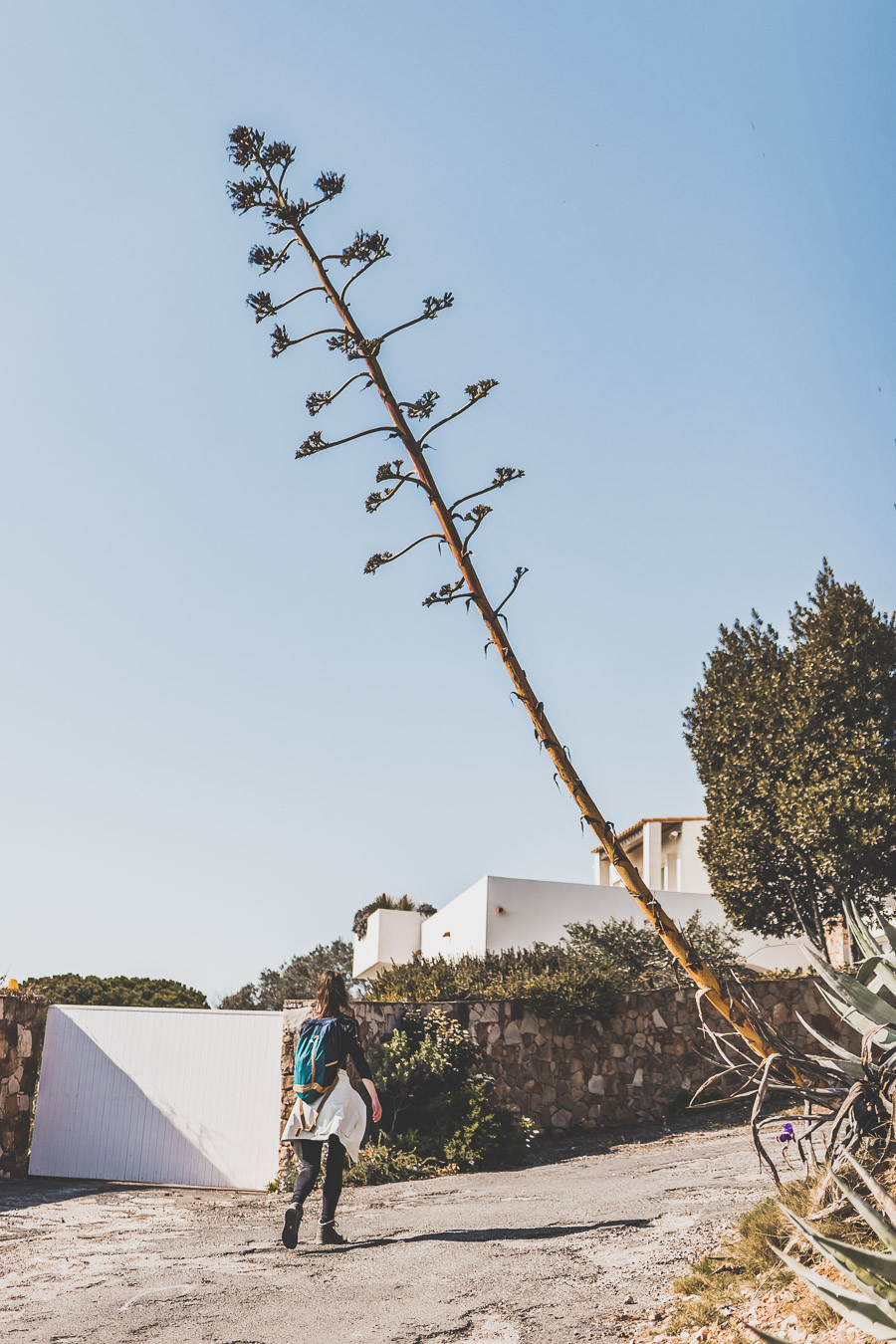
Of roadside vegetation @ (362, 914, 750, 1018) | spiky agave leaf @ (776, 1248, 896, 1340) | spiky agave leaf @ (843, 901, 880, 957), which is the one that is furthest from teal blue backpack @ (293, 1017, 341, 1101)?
roadside vegetation @ (362, 914, 750, 1018)

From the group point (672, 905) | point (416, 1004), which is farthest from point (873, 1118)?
point (672, 905)

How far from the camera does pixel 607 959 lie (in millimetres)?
15469

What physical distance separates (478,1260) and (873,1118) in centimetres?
257

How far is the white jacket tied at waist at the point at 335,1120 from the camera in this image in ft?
21.0

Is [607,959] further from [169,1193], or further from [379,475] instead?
[379,475]

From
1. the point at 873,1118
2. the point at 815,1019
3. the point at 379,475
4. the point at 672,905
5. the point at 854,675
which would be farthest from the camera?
the point at 672,905

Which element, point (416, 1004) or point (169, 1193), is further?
point (416, 1004)

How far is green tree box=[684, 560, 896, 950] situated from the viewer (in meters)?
15.7

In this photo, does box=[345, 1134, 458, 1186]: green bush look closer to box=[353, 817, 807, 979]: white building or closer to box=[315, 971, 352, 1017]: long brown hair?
box=[315, 971, 352, 1017]: long brown hair

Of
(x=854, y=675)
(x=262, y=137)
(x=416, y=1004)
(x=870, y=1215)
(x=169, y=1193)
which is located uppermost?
(x=854, y=675)

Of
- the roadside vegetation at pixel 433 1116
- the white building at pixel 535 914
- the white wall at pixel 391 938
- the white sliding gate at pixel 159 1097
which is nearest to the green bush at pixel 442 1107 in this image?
the roadside vegetation at pixel 433 1116

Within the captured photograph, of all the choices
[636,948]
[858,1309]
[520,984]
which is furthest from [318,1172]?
[636,948]

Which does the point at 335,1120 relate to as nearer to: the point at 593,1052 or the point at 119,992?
the point at 593,1052

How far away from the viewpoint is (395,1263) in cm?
→ 558
